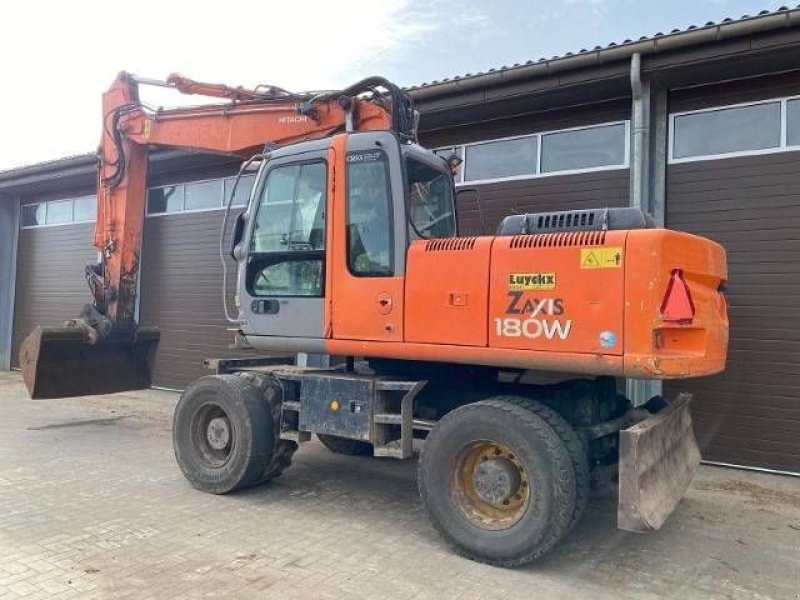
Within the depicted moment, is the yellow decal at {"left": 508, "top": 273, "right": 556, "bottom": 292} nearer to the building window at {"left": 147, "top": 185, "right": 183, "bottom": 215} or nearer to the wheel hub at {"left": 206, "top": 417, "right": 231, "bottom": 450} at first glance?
the wheel hub at {"left": 206, "top": 417, "right": 231, "bottom": 450}

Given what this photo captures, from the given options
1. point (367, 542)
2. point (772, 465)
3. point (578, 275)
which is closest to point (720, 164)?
point (772, 465)

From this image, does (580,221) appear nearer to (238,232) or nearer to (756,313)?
(238,232)

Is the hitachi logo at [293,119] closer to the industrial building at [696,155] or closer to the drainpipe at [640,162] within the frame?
the industrial building at [696,155]

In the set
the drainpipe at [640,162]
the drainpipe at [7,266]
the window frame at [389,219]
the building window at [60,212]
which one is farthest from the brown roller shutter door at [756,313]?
the drainpipe at [7,266]

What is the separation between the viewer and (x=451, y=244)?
4688mm

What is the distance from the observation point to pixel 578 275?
4082 mm

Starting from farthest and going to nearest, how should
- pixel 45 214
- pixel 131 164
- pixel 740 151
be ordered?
1. pixel 45 214
2. pixel 131 164
3. pixel 740 151

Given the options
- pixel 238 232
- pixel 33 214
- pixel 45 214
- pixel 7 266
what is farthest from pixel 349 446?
pixel 7 266

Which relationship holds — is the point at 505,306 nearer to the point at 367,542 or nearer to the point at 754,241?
the point at 367,542

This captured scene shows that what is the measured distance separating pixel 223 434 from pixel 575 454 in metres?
3.17

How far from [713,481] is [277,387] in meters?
4.43

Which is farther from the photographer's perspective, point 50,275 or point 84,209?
point 50,275

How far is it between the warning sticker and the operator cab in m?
1.38

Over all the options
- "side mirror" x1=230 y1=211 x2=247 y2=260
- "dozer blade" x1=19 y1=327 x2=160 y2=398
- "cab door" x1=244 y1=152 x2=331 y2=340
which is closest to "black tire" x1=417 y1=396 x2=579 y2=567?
"cab door" x1=244 y1=152 x2=331 y2=340
